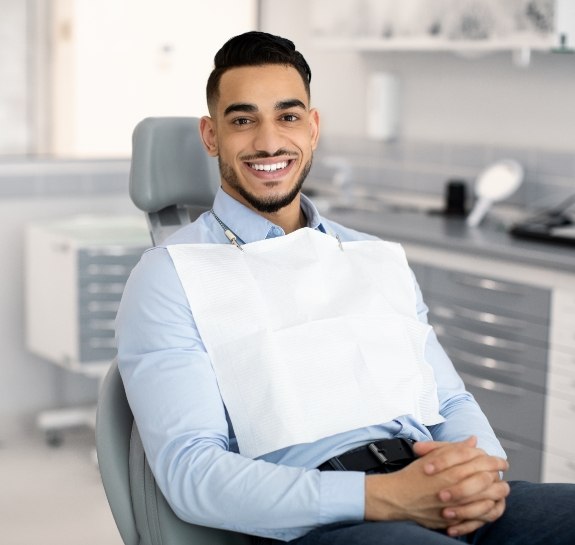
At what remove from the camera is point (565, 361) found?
3277mm

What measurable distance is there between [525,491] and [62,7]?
3.36 metres

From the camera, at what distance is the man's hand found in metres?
1.69

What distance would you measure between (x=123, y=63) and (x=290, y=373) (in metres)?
3.12

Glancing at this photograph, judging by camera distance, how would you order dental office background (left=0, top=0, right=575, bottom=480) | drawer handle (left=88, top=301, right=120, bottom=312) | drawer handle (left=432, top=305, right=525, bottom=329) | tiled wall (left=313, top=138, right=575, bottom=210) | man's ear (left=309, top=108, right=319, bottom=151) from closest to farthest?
1. man's ear (left=309, top=108, right=319, bottom=151)
2. drawer handle (left=432, top=305, right=525, bottom=329)
3. tiled wall (left=313, top=138, right=575, bottom=210)
4. dental office background (left=0, top=0, right=575, bottom=480)
5. drawer handle (left=88, top=301, right=120, bottom=312)

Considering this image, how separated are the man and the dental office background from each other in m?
1.98

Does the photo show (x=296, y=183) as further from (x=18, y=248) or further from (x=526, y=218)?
(x=18, y=248)

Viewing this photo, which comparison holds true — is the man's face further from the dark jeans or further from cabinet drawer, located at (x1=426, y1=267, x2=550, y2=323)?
cabinet drawer, located at (x1=426, y1=267, x2=550, y2=323)

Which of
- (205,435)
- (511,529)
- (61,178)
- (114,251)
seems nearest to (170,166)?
(205,435)

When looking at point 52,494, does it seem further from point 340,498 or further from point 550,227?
point 340,498

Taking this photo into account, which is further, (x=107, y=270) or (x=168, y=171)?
(x=107, y=270)

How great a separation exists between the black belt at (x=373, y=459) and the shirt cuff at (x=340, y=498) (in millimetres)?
133

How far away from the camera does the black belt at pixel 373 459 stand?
1853 millimetres

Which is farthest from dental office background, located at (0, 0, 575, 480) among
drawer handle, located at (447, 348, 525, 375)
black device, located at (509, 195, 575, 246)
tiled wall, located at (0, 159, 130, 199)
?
drawer handle, located at (447, 348, 525, 375)

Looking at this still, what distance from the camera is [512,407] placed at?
3.46 metres
